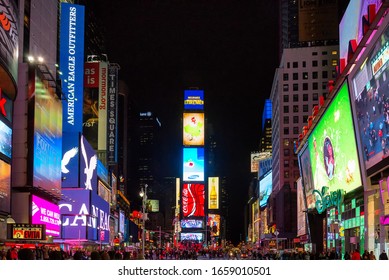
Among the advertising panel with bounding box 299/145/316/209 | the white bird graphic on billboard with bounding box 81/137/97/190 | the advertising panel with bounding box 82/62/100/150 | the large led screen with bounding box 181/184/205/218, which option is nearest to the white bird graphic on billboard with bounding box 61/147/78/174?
the white bird graphic on billboard with bounding box 81/137/97/190

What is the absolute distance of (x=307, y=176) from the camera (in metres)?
79.6

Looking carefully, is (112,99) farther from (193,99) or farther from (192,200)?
(193,99)

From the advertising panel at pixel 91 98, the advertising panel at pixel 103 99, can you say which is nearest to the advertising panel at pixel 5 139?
the advertising panel at pixel 91 98

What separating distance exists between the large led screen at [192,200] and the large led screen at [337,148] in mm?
103246

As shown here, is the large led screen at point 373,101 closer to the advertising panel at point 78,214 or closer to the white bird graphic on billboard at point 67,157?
the advertising panel at point 78,214

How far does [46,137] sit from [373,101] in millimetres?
24741

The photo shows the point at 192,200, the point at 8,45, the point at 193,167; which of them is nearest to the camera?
the point at 8,45

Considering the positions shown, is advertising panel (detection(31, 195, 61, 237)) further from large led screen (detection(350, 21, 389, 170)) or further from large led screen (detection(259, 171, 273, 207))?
large led screen (detection(259, 171, 273, 207))

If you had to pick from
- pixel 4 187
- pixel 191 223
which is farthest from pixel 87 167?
pixel 191 223

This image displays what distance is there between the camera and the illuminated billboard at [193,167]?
568ft

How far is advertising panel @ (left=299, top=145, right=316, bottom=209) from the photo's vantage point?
7638cm

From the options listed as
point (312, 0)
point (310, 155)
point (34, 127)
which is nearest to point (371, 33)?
point (34, 127)
